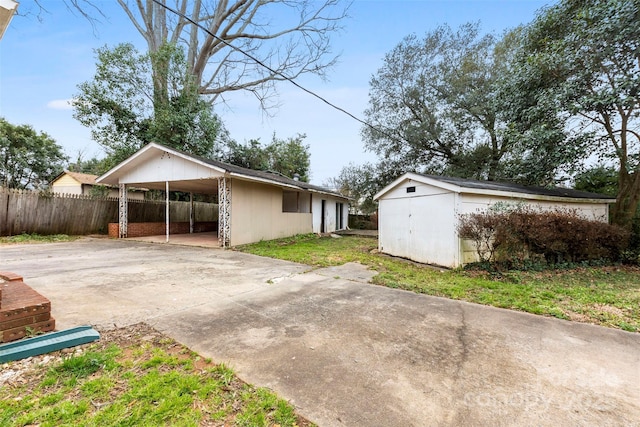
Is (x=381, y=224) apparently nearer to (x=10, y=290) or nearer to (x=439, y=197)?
(x=439, y=197)

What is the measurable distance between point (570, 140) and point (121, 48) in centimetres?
1792

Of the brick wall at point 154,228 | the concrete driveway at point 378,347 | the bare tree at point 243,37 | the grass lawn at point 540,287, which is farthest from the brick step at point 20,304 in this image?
the bare tree at point 243,37

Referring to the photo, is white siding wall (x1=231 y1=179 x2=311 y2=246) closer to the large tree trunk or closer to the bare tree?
the bare tree

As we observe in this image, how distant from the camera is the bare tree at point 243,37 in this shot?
16.2 meters

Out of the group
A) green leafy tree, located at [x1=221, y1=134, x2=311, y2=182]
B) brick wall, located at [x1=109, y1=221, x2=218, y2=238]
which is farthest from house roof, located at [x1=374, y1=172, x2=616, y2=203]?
green leafy tree, located at [x1=221, y1=134, x2=311, y2=182]

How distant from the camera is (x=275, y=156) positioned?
2286 cm

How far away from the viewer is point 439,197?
7.04 metres

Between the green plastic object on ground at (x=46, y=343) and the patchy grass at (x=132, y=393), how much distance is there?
67 mm

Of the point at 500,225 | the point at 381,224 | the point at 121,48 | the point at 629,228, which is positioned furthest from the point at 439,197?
the point at 121,48

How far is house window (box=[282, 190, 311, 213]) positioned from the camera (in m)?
14.7

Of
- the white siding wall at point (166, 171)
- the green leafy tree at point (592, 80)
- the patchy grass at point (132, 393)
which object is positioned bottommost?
the patchy grass at point (132, 393)

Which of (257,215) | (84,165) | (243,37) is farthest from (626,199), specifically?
(84,165)

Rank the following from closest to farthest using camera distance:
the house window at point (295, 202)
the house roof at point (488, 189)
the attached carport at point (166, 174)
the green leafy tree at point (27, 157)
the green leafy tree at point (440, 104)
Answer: the house roof at point (488, 189) < the attached carport at point (166, 174) < the green leafy tree at point (440, 104) < the house window at point (295, 202) < the green leafy tree at point (27, 157)

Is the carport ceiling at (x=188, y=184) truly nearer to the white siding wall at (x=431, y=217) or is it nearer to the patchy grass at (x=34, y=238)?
the patchy grass at (x=34, y=238)
